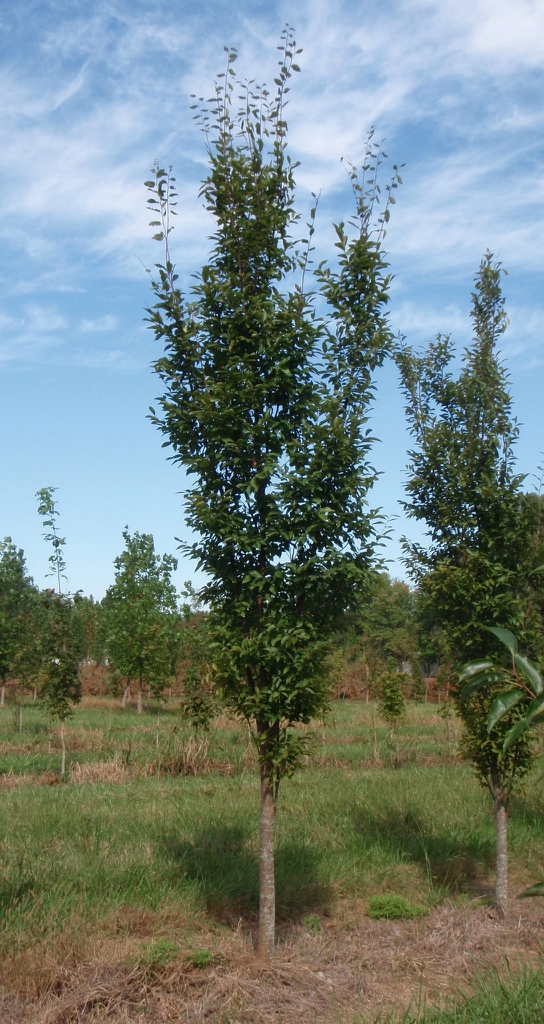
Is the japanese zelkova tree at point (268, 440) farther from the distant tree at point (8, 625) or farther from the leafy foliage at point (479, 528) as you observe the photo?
the distant tree at point (8, 625)

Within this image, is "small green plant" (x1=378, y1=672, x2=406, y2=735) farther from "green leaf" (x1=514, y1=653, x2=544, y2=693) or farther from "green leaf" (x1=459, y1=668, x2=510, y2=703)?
"green leaf" (x1=514, y1=653, x2=544, y2=693)

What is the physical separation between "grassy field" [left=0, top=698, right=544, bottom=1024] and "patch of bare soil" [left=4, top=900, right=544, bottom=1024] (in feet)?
0.05

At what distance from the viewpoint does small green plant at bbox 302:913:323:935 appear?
21.1 ft

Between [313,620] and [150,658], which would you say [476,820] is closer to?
[313,620]

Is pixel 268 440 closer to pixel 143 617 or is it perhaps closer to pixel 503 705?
pixel 503 705

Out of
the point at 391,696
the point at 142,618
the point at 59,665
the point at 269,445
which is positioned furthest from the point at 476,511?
the point at 142,618

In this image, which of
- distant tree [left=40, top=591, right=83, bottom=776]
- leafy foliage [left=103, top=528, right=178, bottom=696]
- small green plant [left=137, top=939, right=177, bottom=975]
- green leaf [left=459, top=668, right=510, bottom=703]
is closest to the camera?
green leaf [left=459, top=668, right=510, bottom=703]

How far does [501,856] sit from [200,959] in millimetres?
3083

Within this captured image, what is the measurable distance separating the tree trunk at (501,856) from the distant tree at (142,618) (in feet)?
70.2

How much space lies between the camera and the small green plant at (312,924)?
6445 millimetres

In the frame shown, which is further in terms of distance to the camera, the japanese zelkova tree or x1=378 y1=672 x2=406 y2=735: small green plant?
x1=378 y1=672 x2=406 y2=735: small green plant

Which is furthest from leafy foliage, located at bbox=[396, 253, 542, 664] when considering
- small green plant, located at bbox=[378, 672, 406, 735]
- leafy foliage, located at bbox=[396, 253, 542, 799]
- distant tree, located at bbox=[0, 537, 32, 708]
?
distant tree, located at bbox=[0, 537, 32, 708]

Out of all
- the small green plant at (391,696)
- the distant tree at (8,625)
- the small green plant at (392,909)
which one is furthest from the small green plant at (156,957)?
the distant tree at (8,625)

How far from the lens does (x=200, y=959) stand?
542 cm
